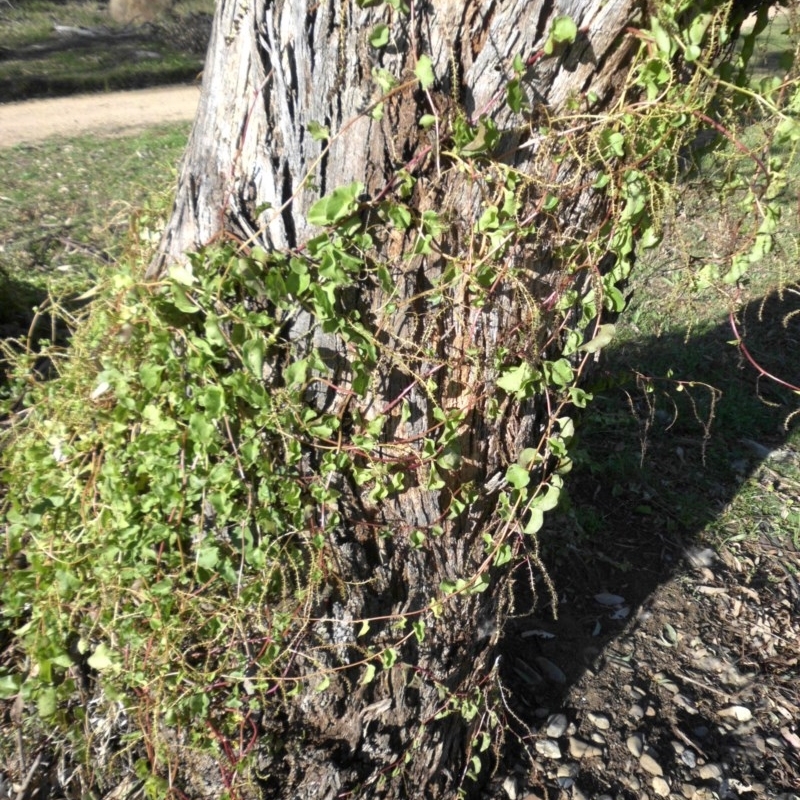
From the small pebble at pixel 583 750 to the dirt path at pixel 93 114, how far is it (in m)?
7.86

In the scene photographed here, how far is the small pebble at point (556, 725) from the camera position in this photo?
2.60m

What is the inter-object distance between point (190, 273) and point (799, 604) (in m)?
2.84

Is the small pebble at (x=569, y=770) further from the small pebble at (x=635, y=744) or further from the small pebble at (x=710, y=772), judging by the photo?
the small pebble at (x=710, y=772)

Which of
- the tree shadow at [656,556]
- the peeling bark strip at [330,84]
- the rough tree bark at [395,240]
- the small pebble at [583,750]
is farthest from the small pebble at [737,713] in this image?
the peeling bark strip at [330,84]

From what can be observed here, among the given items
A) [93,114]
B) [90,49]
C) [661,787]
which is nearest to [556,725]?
[661,787]

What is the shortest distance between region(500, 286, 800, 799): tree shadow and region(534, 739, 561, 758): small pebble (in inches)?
0.6

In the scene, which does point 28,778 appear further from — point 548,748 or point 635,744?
point 635,744

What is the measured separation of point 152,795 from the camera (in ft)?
6.20

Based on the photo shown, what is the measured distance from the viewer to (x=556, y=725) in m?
2.62

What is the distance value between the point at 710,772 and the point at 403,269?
1989mm

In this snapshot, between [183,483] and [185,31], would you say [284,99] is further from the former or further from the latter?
[185,31]

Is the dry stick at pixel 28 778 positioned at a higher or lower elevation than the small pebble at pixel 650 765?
higher

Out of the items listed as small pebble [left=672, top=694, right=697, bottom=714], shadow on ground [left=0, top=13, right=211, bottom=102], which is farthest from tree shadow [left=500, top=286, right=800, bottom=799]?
shadow on ground [left=0, top=13, right=211, bottom=102]

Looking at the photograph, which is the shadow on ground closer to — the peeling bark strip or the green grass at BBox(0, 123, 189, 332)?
the green grass at BBox(0, 123, 189, 332)
